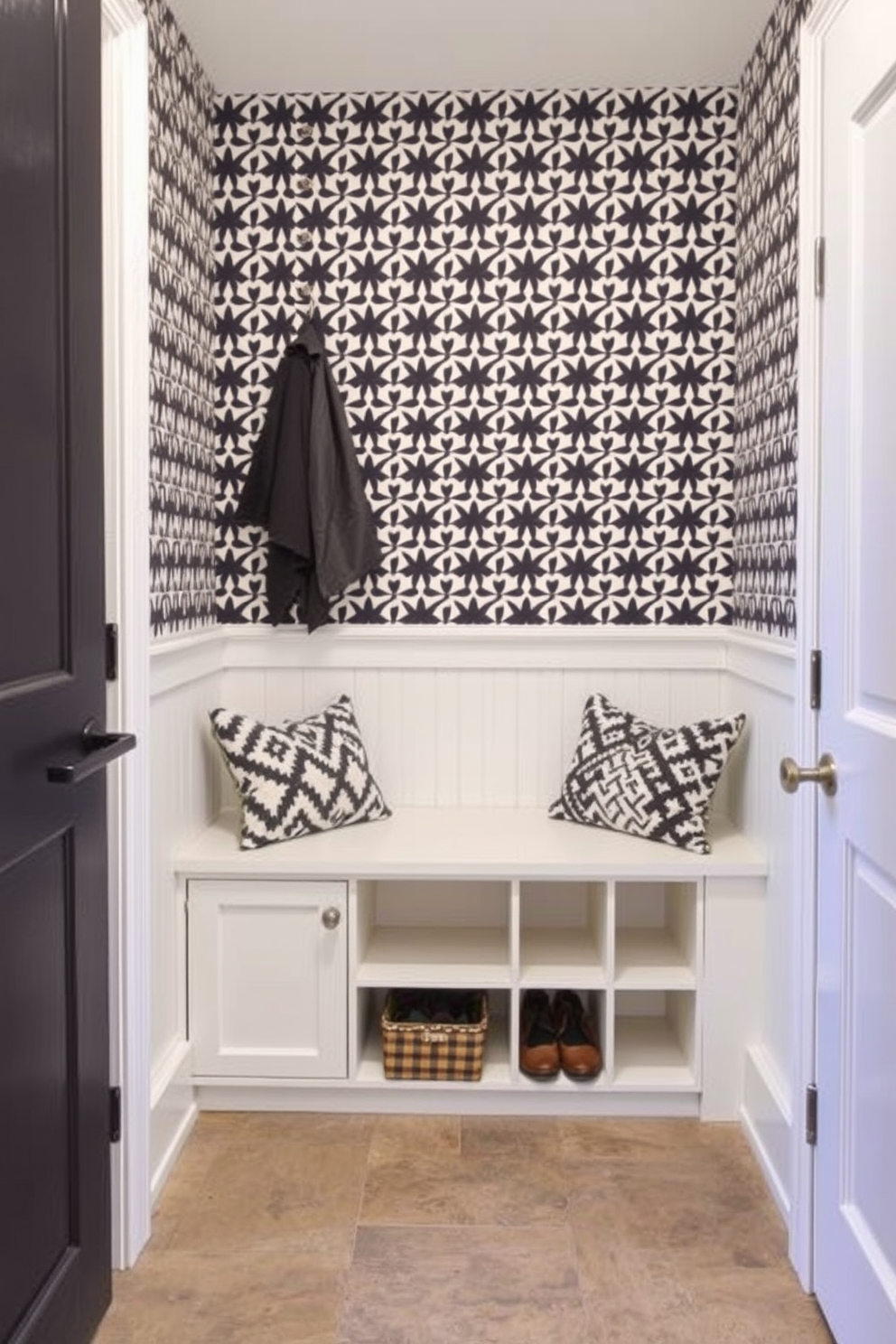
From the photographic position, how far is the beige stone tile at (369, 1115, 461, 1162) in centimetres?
258

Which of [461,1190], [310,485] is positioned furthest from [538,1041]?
[310,485]

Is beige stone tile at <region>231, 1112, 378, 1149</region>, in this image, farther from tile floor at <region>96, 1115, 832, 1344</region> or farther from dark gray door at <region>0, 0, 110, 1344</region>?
dark gray door at <region>0, 0, 110, 1344</region>

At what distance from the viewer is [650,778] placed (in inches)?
114

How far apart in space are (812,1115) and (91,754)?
135 cm

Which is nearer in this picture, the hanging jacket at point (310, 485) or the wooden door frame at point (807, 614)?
the wooden door frame at point (807, 614)

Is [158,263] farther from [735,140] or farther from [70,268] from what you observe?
[735,140]

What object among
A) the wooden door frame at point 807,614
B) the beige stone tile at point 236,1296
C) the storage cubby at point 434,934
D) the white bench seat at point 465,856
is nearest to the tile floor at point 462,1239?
the beige stone tile at point 236,1296

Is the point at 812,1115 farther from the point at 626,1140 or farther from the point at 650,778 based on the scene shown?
the point at 650,778

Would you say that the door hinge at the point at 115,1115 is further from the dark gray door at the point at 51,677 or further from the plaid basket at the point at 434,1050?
the plaid basket at the point at 434,1050

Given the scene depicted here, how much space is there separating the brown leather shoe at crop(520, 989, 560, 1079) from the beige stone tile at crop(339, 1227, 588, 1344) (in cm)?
49

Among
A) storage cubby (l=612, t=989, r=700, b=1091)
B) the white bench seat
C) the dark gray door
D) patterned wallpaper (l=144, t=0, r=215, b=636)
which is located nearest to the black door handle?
the dark gray door

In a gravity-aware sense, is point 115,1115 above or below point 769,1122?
above

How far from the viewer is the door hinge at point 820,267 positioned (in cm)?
194

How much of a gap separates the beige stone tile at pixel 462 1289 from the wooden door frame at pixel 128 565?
0.46 metres
